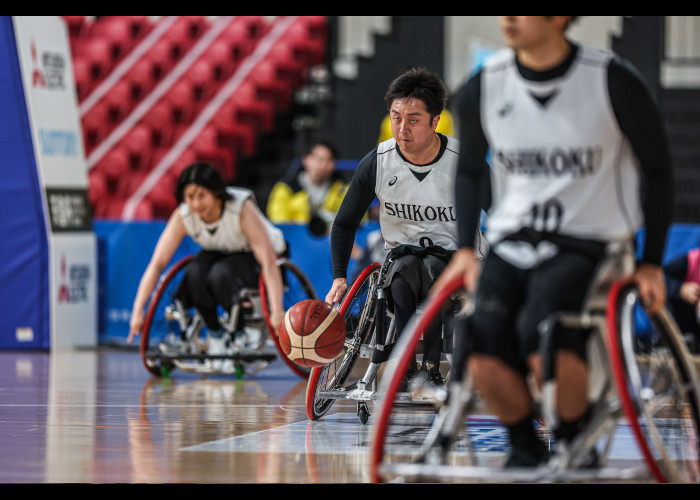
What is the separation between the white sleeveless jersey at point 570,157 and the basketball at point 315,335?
170 cm

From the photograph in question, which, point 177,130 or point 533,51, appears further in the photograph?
point 177,130

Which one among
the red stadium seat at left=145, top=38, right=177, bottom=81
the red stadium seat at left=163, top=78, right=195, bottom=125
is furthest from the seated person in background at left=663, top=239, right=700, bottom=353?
the red stadium seat at left=145, top=38, right=177, bottom=81

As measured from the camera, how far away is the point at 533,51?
10.1 ft

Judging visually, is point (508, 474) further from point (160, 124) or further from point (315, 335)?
point (160, 124)

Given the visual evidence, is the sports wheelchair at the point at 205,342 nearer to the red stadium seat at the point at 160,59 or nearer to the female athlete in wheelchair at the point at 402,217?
the female athlete in wheelchair at the point at 402,217

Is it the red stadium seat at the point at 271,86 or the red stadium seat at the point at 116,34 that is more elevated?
the red stadium seat at the point at 116,34

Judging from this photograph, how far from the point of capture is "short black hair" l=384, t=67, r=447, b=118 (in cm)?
483

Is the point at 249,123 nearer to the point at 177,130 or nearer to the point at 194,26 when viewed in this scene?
the point at 177,130

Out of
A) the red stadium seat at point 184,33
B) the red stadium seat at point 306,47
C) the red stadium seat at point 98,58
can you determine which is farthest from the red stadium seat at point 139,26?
the red stadium seat at point 306,47

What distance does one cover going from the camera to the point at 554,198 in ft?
10.0

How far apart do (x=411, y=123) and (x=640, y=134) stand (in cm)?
193

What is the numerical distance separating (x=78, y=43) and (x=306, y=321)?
34.5 feet

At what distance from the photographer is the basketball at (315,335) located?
15.4 feet

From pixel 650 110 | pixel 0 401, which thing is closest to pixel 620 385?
pixel 650 110
